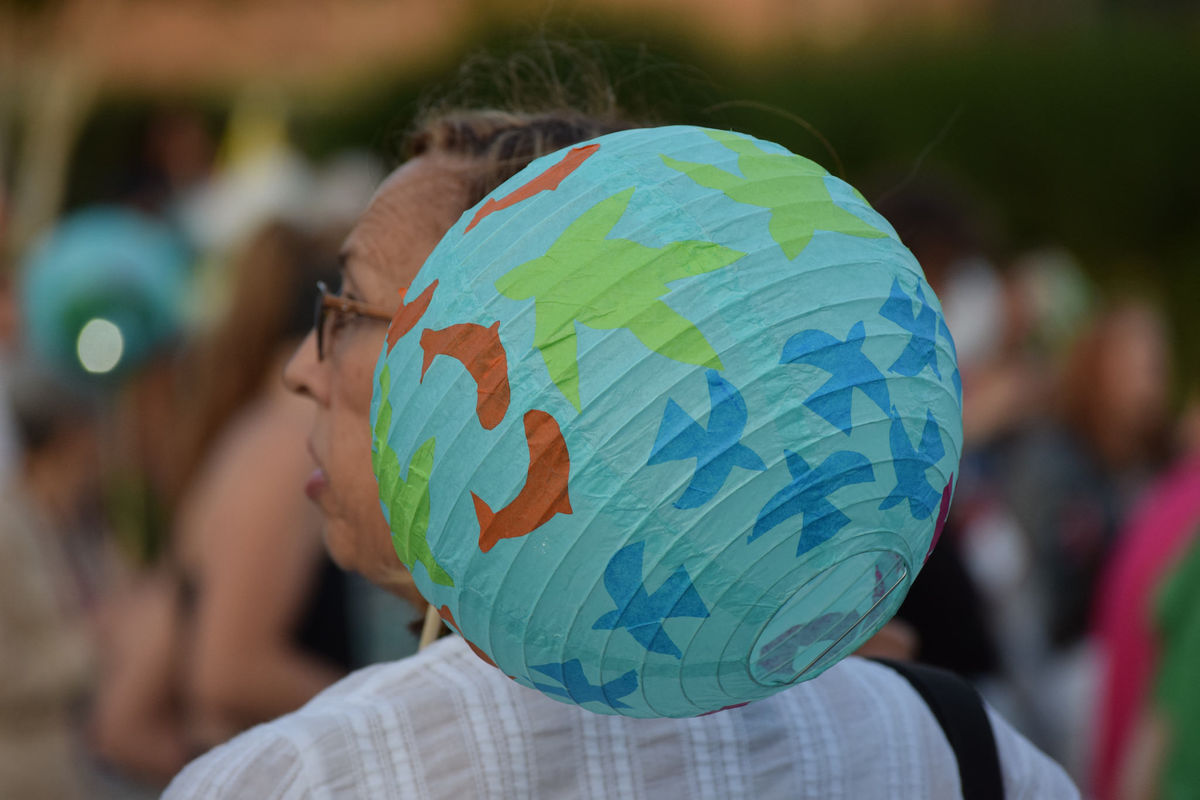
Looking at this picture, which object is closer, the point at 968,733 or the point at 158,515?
the point at 968,733

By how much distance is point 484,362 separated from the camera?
40.3 inches

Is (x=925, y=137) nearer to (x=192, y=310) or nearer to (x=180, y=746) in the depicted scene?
(x=192, y=310)

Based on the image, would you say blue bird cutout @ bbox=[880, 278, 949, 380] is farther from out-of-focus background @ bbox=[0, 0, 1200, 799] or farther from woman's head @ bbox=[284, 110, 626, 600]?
woman's head @ bbox=[284, 110, 626, 600]

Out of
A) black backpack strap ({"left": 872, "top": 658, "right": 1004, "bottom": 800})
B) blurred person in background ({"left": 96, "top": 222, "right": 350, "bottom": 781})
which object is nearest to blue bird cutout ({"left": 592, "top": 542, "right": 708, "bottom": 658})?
black backpack strap ({"left": 872, "top": 658, "right": 1004, "bottom": 800})

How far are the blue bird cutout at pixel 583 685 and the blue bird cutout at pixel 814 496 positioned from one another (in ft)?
0.59

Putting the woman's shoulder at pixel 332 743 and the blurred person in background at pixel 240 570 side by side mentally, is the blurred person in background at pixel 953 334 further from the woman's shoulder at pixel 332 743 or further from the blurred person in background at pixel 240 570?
the blurred person in background at pixel 240 570

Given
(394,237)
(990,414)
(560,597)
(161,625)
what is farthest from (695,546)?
(990,414)

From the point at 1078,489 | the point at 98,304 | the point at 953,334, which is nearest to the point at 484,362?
the point at 953,334

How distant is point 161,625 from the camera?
3191 millimetres

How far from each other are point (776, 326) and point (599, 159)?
0.23m

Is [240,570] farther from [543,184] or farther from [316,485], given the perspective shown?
[543,184]

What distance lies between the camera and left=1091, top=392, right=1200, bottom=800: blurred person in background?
2.63 metres

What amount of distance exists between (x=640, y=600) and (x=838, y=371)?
0.24 meters

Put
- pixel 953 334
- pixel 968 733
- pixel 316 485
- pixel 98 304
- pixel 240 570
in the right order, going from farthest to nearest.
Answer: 1. pixel 98 304
2. pixel 953 334
3. pixel 240 570
4. pixel 316 485
5. pixel 968 733
